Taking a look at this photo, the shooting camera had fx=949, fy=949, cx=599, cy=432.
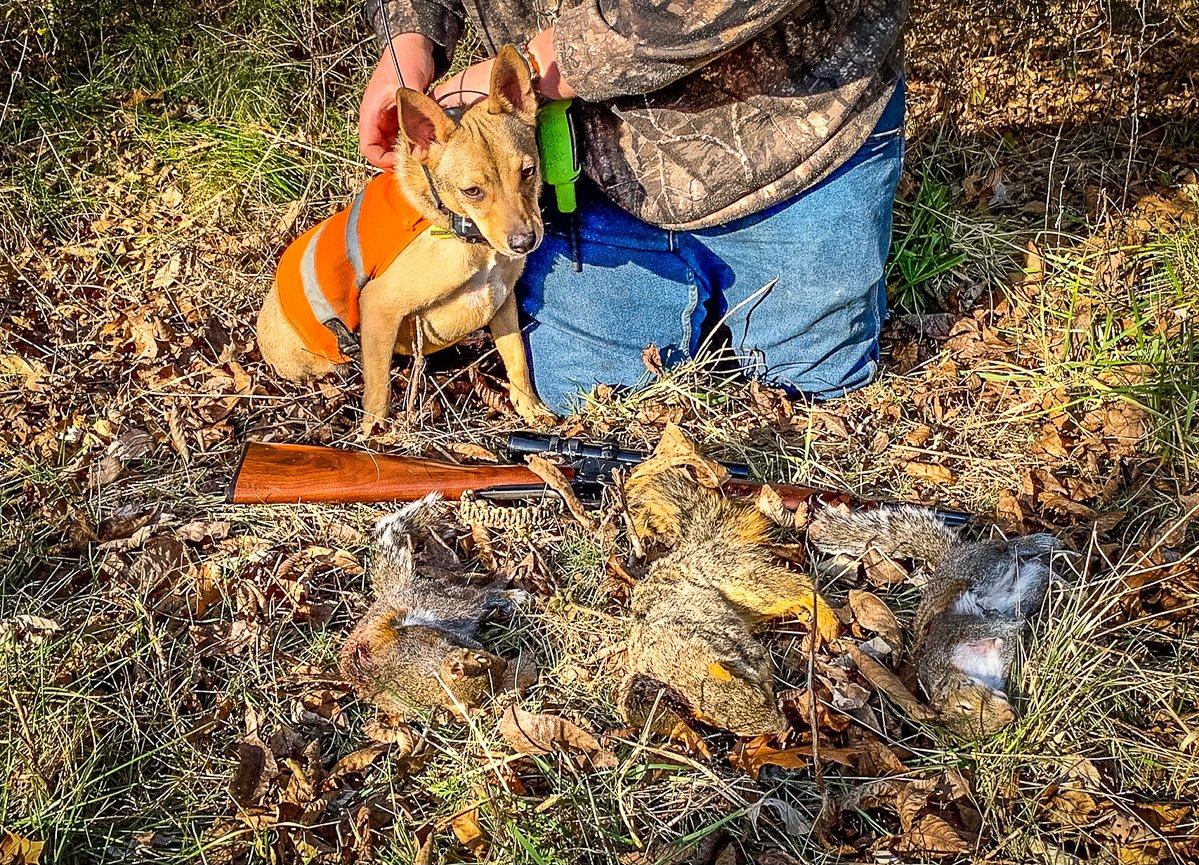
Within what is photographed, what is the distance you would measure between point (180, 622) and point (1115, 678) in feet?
10.6

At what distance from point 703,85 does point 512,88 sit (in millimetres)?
697

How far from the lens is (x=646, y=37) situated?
2855 mm

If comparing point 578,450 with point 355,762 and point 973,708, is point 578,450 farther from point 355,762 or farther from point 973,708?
point 973,708

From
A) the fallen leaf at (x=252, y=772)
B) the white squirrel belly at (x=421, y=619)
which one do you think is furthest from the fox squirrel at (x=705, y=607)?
the fallen leaf at (x=252, y=772)

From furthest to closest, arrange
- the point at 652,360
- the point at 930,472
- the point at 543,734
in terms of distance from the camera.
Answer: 1. the point at 652,360
2. the point at 930,472
3. the point at 543,734

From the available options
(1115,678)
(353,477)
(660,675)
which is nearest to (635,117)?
(353,477)

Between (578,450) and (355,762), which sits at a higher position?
(578,450)

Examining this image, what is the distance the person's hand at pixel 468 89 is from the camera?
3.34 meters

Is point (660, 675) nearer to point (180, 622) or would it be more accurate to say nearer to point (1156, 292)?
point (180, 622)

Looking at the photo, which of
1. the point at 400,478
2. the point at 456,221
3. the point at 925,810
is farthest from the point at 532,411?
the point at 925,810

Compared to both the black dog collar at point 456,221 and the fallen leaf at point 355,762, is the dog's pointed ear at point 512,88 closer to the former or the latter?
the black dog collar at point 456,221

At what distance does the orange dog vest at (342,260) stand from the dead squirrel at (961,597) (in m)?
1.92

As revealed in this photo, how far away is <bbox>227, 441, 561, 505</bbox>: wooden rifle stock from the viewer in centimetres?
354

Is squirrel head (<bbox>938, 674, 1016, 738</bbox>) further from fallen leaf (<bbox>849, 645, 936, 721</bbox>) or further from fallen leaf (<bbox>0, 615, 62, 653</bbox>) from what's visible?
fallen leaf (<bbox>0, 615, 62, 653</bbox>)
